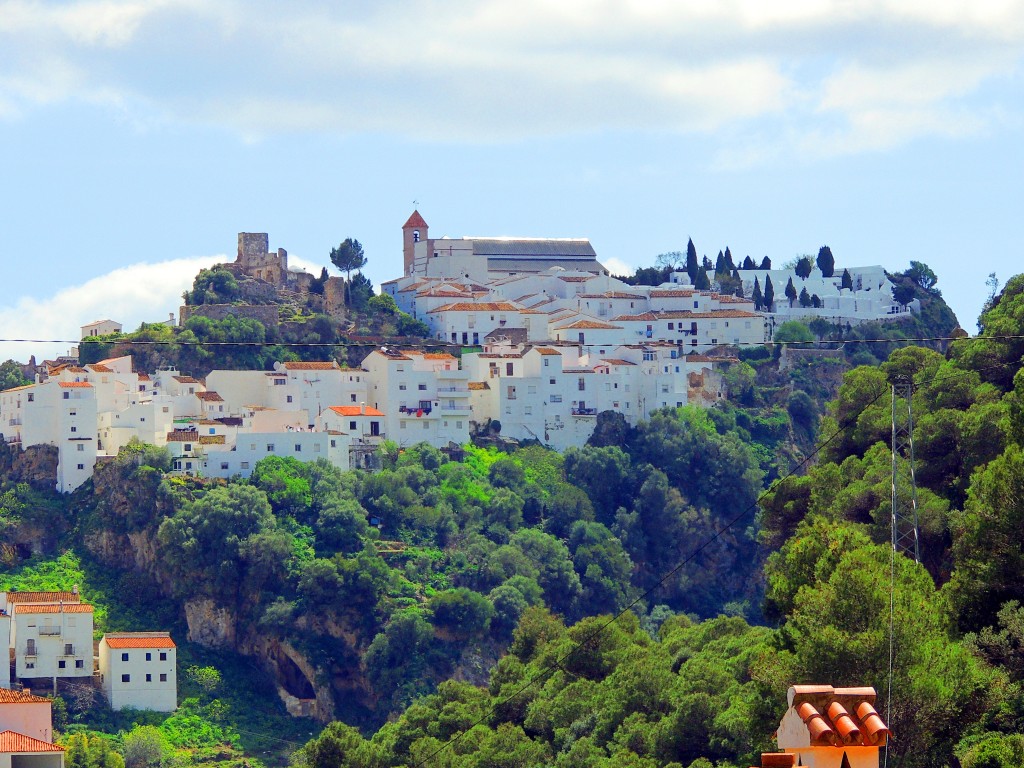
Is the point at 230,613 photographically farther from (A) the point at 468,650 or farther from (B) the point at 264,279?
(B) the point at 264,279

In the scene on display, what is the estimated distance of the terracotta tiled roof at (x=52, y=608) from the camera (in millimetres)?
75500

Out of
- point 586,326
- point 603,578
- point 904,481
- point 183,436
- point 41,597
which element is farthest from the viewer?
point 586,326

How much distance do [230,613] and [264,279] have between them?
20536mm

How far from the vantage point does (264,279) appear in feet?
329

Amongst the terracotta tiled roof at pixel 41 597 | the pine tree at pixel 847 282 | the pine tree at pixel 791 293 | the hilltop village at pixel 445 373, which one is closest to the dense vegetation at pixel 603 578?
the hilltop village at pixel 445 373

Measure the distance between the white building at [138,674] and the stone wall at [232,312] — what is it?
70.2ft

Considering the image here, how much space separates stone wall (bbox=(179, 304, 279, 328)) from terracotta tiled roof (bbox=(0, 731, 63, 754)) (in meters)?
51.5

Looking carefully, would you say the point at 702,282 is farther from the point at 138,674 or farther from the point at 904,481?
the point at 904,481

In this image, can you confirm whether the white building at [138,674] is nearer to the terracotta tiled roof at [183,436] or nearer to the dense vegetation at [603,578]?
the dense vegetation at [603,578]

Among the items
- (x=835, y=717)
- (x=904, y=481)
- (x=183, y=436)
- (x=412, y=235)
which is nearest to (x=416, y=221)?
(x=412, y=235)

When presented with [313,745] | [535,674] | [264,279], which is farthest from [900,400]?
[264,279]

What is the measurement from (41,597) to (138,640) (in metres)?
3.19

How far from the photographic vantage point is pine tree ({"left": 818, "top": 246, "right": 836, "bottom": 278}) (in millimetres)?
116062

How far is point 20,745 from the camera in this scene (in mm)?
43844
